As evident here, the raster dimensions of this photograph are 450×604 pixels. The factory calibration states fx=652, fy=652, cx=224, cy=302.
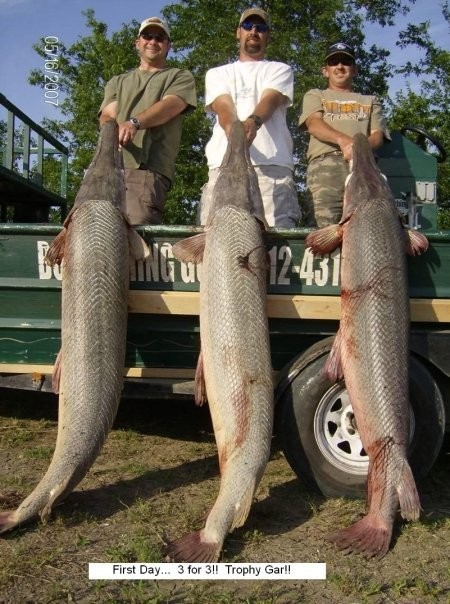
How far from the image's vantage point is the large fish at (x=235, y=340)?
159 inches

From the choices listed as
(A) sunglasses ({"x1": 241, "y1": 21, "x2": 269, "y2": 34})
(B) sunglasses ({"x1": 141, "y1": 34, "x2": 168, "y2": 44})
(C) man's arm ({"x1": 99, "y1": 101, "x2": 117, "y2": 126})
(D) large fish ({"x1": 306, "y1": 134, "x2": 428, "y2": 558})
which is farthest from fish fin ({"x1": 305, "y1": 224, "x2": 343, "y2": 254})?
(B) sunglasses ({"x1": 141, "y1": 34, "x2": 168, "y2": 44})

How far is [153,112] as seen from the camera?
5641 mm

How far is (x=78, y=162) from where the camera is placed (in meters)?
19.3

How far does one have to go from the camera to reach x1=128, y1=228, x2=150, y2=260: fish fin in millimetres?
4836

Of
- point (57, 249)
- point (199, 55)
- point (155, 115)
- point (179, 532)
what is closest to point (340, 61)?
point (155, 115)

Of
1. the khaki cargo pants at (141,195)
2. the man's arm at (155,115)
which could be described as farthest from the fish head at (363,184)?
the khaki cargo pants at (141,195)

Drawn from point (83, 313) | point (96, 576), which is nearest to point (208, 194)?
point (83, 313)

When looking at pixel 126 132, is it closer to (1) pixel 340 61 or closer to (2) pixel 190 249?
(2) pixel 190 249

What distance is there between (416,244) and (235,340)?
4.99 feet

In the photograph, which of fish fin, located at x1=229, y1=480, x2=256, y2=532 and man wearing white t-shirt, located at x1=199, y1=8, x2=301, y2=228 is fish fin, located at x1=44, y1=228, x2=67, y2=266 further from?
fish fin, located at x1=229, y1=480, x2=256, y2=532

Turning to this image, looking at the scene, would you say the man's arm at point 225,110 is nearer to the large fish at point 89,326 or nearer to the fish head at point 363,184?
the fish head at point 363,184

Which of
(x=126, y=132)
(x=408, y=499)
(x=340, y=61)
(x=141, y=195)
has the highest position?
(x=340, y=61)

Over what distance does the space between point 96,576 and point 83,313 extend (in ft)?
5.95

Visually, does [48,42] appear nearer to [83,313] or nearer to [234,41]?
[234,41]
